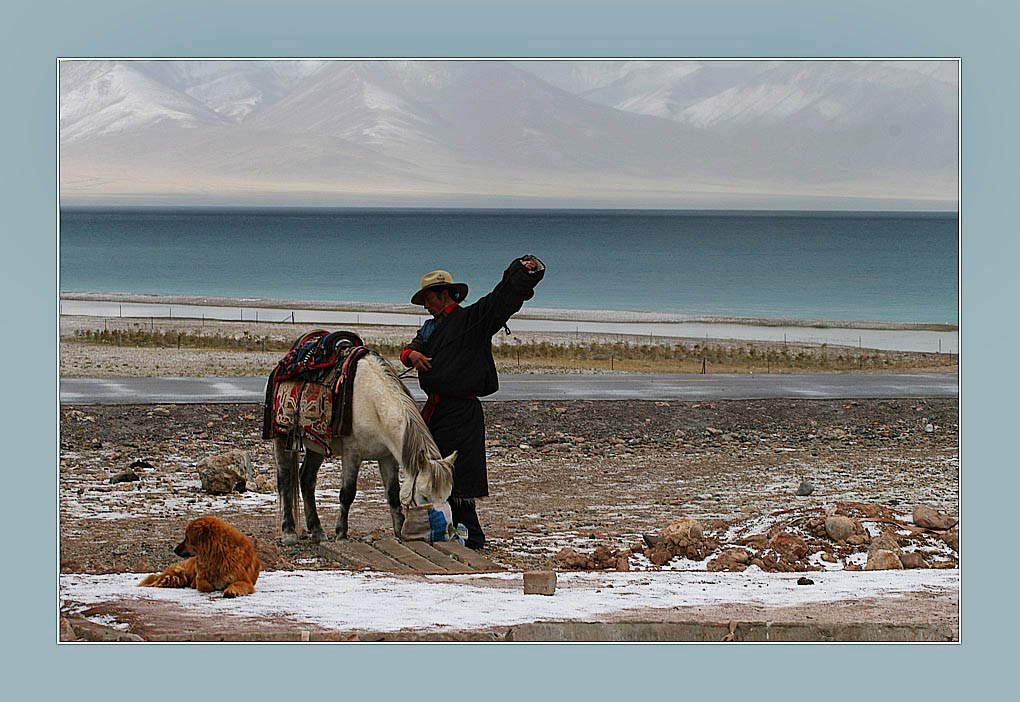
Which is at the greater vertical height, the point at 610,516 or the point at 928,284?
the point at 928,284

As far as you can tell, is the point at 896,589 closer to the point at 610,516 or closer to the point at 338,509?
the point at 610,516

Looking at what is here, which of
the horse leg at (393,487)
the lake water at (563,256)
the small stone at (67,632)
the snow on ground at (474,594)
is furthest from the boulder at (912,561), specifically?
the small stone at (67,632)

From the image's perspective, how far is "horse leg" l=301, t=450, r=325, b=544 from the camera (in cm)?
947

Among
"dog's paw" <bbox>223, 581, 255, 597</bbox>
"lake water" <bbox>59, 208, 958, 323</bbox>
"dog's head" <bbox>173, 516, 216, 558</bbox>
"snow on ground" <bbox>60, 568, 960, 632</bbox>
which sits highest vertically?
"lake water" <bbox>59, 208, 958, 323</bbox>

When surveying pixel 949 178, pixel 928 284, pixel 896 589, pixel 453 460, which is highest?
pixel 949 178

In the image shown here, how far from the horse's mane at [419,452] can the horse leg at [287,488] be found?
2.86ft

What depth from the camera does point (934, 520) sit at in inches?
400

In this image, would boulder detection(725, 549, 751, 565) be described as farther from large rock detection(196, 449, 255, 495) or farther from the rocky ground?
large rock detection(196, 449, 255, 495)

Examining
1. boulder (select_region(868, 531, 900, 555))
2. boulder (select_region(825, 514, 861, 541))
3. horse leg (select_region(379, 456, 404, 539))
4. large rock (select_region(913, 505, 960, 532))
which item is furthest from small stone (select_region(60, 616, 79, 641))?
large rock (select_region(913, 505, 960, 532))

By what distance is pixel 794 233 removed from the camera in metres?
13.6

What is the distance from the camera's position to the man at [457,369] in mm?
9297

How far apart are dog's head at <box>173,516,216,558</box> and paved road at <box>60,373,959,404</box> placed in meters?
4.46

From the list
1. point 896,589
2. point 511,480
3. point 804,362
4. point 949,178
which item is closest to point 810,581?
point 896,589

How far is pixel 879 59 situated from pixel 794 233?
3.18m
